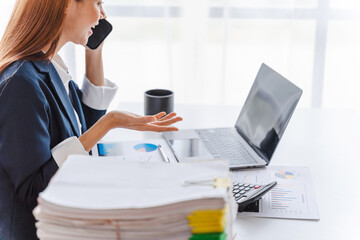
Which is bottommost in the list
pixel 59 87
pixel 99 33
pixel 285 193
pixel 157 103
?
pixel 285 193

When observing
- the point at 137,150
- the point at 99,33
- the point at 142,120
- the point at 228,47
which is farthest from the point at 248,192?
the point at 228,47

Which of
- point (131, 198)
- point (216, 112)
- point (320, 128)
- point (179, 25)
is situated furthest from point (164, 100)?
point (179, 25)

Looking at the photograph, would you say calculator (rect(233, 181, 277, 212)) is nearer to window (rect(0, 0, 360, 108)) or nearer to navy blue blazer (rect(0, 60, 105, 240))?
navy blue blazer (rect(0, 60, 105, 240))

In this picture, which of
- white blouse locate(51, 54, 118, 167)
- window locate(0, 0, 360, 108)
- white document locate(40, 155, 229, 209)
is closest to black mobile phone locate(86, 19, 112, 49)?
white blouse locate(51, 54, 118, 167)

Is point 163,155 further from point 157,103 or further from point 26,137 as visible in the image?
point 26,137

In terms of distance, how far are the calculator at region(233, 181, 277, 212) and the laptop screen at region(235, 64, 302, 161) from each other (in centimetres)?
20

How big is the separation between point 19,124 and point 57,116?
145 mm

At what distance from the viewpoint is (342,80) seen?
282 cm

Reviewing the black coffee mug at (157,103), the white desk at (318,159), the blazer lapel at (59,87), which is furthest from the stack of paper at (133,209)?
the black coffee mug at (157,103)

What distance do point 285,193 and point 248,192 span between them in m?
0.12

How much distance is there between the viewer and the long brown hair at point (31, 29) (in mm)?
1294

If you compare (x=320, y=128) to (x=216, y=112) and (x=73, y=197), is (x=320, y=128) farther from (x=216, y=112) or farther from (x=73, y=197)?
(x=73, y=197)

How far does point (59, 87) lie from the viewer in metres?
1.38

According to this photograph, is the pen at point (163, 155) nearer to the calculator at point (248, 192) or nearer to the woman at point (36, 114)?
the woman at point (36, 114)
